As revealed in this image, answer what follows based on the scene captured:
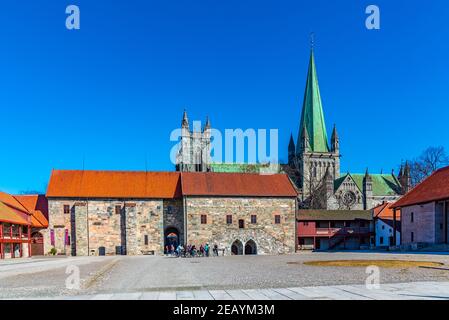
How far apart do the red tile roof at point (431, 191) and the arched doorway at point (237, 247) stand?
665 inches

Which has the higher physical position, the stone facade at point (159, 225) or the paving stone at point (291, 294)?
the paving stone at point (291, 294)

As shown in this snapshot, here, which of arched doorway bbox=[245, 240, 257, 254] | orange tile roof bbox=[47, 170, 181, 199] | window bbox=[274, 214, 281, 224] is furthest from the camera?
window bbox=[274, 214, 281, 224]

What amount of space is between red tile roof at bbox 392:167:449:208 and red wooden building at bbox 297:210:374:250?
8.46m

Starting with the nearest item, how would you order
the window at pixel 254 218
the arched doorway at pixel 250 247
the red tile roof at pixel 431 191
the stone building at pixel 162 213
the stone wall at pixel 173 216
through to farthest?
the red tile roof at pixel 431 191 → the arched doorway at pixel 250 247 → the stone building at pixel 162 213 → the stone wall at pixel 173 216 → the window at pixel 254 218

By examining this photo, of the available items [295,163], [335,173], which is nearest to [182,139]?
[295,163]

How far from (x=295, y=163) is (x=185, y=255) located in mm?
60473

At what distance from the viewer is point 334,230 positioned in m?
52.2

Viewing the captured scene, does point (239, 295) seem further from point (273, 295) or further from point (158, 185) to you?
point (158, 185)

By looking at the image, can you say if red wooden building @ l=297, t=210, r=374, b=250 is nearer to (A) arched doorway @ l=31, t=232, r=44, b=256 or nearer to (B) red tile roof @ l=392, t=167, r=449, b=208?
(B) red tile roof @ l=392, t=167, r=449, b=208

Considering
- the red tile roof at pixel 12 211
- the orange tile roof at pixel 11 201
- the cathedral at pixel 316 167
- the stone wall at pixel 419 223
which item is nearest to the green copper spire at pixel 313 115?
the cathedral at pixel 316 167

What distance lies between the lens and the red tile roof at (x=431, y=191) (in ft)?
126

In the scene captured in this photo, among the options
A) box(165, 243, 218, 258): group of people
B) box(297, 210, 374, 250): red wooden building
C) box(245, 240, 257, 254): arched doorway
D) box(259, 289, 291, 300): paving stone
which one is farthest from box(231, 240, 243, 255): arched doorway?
box(259, 289, 291, 300): paving stone

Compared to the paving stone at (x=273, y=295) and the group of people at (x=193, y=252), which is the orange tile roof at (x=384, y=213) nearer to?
the group of people at (x=193, y=252)

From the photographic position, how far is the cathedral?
8275cm
